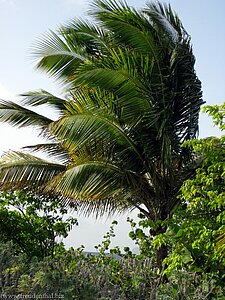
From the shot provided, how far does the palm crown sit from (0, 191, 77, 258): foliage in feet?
2.49

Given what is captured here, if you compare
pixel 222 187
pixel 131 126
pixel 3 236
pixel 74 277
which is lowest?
pixel 74 277

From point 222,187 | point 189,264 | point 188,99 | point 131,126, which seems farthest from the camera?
point 188,99

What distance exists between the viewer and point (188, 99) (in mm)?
10148

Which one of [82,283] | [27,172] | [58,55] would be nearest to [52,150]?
[27,172]

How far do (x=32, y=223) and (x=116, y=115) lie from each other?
3.46 meters

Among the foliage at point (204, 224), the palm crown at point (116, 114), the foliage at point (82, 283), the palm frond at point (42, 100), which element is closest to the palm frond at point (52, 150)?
the palm crown at point (116, 114)

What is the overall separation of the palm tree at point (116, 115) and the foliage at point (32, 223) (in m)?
0.69

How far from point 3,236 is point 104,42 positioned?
4.65m

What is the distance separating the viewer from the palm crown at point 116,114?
8.93m

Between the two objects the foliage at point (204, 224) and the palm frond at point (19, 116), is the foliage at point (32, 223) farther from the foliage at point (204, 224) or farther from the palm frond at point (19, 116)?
the foliage at point (204, 224)

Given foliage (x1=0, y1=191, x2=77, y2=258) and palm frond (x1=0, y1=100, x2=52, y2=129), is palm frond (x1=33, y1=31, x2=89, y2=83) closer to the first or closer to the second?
palm frond (x1=0, y1=100, x2=52, y2=129)

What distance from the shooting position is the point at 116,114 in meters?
9.27

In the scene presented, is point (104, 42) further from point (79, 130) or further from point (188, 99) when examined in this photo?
point (79, 130)

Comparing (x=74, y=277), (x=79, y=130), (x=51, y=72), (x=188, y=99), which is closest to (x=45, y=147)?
(x=51, y=72)
